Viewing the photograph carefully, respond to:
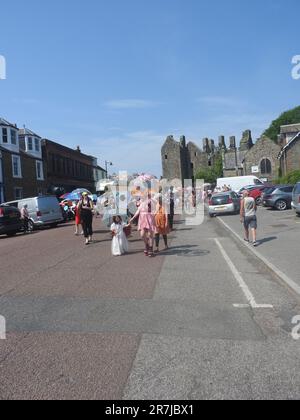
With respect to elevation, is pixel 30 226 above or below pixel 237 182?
below

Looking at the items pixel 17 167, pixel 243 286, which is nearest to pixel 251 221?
pixel 243 286

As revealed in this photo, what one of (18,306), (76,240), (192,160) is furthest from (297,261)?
(192,160)

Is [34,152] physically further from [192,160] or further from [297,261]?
[192,160]

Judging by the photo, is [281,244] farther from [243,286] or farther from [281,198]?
[281,198]

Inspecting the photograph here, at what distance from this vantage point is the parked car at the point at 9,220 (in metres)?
19.6

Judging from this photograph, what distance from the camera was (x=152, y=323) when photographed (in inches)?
211

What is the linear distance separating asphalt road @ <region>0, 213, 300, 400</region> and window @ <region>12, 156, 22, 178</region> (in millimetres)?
31045

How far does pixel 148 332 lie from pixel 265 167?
68624 millimetres

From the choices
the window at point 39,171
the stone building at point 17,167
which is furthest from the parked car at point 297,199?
the window at point 39,171

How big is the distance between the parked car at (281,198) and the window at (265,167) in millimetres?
45728

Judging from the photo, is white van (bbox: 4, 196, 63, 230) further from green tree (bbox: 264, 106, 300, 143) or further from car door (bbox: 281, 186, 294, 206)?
green tree (bbox: 264, 106, 300, 143)

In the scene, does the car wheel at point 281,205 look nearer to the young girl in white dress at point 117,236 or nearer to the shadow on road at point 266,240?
the shadow on road at point 266,240

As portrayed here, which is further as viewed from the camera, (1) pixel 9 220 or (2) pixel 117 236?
(1) pixel 9 220

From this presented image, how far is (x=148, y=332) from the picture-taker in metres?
5.04
